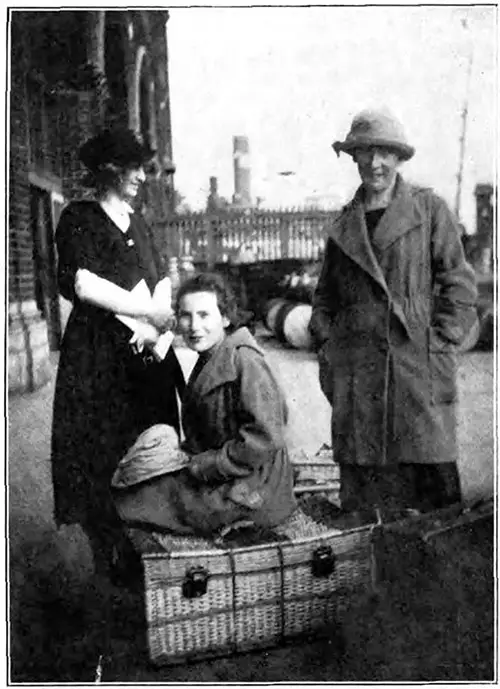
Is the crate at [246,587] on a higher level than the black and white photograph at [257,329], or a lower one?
lower

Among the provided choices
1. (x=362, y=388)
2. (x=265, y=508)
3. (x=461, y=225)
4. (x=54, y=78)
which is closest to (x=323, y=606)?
(x=265, y=508)

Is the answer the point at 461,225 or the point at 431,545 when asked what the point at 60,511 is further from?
the point at 461,225

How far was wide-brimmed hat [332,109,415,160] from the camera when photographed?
3.50 metres

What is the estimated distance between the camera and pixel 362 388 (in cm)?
356

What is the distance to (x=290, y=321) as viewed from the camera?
3.52 meters

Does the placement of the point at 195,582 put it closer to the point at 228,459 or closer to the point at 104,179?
the point at 228,459

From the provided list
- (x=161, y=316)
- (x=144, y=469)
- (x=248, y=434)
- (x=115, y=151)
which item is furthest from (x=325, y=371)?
(x=115, y=151)

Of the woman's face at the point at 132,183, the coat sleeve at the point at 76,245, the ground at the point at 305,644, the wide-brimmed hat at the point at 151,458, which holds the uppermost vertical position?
the woman's face at the point at 132,183

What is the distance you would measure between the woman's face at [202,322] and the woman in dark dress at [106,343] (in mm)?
95

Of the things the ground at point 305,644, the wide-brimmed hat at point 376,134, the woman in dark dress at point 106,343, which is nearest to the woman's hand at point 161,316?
the woman in dark dress at point 106,343

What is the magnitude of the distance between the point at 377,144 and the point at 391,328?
2.36ft

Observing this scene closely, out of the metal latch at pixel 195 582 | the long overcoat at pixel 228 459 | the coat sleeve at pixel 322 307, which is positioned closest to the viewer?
the metal latch at pixel 195 582

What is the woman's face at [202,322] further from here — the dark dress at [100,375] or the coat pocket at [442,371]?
the coat pocket at [442,371]

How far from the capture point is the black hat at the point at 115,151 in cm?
356
